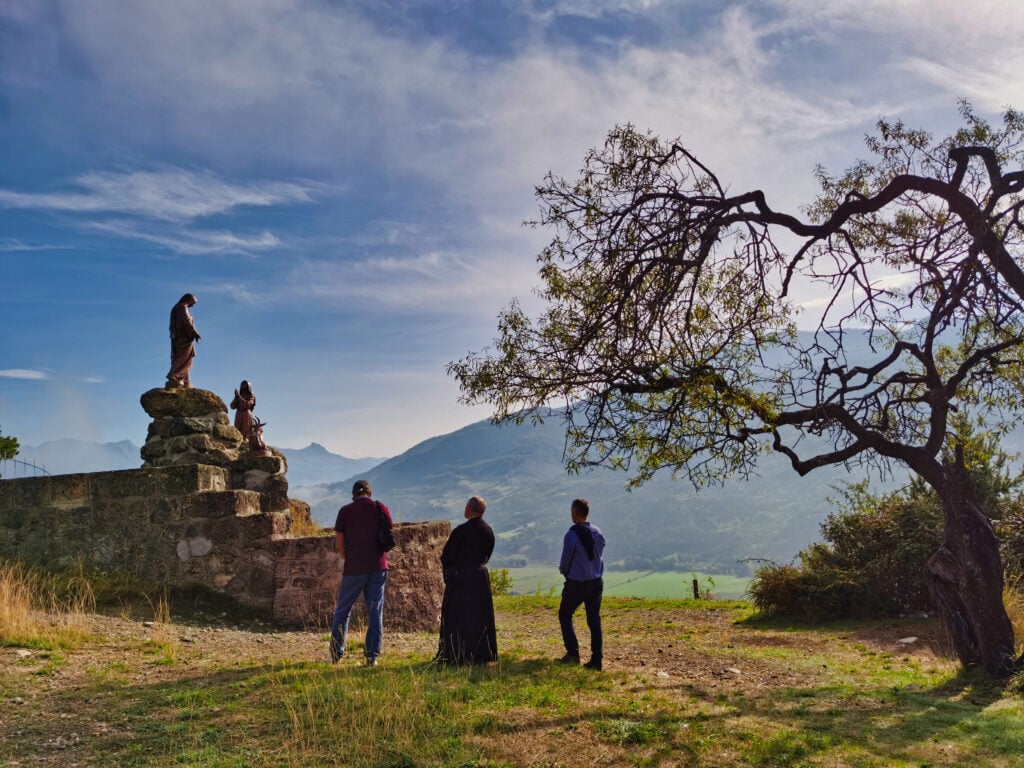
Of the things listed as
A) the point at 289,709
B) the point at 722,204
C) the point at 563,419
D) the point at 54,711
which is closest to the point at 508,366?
the point at 563,419

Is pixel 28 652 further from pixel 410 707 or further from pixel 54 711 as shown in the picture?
pixel 410 707

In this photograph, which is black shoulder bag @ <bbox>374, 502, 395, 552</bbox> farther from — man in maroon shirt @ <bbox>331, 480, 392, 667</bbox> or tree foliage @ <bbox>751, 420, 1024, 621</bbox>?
tree foliage @ <bbox>751, 420, 1024, 621</bbox>

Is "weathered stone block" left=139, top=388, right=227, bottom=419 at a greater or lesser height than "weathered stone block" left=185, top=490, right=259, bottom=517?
greater

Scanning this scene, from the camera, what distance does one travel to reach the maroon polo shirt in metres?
9.01

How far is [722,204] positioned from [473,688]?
6.26 m

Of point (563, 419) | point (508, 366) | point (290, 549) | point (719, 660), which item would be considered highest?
point (508, 366)

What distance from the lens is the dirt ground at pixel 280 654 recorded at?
6.34 metres

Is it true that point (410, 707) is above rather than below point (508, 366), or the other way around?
below

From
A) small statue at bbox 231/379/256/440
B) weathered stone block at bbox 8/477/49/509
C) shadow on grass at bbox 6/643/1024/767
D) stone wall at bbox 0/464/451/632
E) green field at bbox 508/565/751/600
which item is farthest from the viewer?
green field at bbox 508/565/751/600

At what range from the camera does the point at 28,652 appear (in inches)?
328

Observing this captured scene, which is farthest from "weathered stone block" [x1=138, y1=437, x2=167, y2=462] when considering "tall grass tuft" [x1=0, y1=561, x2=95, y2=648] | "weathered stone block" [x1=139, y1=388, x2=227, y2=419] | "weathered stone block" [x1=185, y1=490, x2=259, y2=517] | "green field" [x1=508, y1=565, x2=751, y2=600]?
"green field" [x1=508, y1=565, x2=751, y2=600]

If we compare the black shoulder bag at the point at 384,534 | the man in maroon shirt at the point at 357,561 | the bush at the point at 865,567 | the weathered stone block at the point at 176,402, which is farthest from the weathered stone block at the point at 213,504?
the bush at the point at 865,567

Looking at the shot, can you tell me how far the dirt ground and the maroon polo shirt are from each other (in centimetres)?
109

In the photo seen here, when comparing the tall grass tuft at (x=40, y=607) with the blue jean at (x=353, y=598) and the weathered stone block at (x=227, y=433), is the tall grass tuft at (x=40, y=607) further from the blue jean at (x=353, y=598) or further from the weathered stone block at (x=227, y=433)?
the weathered stone block at (x=227, y=433)
